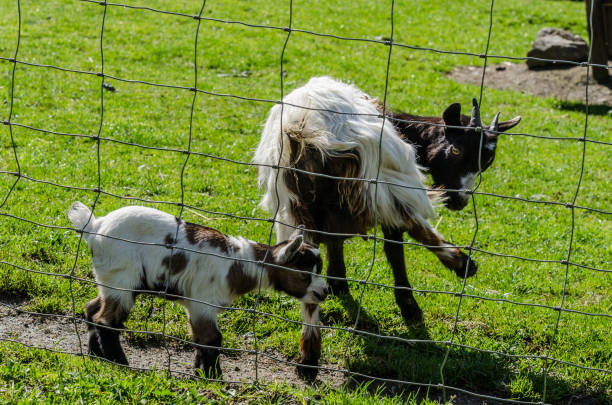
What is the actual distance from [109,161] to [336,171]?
355 centimetres

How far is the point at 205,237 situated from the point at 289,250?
515mm

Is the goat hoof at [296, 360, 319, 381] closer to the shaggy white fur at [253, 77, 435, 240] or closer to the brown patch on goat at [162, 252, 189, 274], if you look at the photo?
the shaggy white fur at [253, 77, 435, 240]

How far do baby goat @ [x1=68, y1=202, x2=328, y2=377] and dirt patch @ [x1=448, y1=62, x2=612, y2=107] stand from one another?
894cm

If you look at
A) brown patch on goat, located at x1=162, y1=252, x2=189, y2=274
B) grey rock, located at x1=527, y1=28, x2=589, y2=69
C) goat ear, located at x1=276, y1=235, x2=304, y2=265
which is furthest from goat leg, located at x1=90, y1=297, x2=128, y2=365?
grey rock, located at x1=527, y1=28, x2=589, y2=69

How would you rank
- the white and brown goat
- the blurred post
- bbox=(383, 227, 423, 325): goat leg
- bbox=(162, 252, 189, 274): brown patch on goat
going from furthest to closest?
the blurred post, bbox=(383, 227, 423, 325): goat leg, the white and brown goat, bbox=(162, 252, 189, 274): brown patch on goat

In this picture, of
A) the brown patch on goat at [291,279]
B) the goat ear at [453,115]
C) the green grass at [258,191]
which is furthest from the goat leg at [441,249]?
the brown patch on goat at [291,279]

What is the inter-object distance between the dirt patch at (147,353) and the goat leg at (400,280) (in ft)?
2.71

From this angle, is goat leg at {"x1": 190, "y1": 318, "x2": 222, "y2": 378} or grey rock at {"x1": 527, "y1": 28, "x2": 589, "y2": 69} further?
grey rock at {"x1": 527, "y1": 28, "x2": 589, "y2": 69}

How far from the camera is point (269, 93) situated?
1035 centimetres

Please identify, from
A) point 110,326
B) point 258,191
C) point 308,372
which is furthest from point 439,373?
point 258,191

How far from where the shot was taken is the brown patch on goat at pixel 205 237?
421 cm

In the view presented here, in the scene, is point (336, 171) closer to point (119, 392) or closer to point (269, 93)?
point (119, 392)

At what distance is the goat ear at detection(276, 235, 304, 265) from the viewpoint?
13.5 ft

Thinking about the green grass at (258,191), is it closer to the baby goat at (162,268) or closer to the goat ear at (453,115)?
the baby goat at (162,268)
